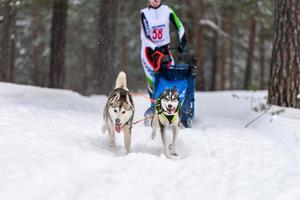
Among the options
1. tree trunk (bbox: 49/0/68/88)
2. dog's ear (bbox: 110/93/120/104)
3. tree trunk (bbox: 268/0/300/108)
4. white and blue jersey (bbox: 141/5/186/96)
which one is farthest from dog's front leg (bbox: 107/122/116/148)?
tree trunk (bbox: 49/0/68/88)

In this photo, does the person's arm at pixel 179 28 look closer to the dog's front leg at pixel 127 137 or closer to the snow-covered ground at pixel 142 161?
the snow-covered ground at pixel 142 161

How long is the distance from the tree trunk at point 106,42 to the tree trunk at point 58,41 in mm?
1003

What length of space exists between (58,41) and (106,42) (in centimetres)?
137

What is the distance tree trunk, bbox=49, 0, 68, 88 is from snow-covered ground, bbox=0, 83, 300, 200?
4.78 metres

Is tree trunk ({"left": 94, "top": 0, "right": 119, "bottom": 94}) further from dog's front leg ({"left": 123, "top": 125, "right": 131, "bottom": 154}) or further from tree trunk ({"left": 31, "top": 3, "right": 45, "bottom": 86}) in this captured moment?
tree trunk ({"left": 31, "top": 3, "right": 45, "bottom": 86})

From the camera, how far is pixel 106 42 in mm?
12141

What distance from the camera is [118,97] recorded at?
5.34 m

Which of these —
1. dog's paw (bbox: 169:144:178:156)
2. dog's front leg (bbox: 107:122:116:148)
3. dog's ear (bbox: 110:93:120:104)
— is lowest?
dog's paw (bbox: 169:144:178:156)

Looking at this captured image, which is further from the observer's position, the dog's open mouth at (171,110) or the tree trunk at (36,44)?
the tree trunk at (36,44)

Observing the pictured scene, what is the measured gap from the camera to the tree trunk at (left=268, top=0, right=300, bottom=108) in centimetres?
754

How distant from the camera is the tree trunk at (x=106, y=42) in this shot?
12055 mm

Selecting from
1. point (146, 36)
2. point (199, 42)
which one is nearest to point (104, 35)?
point (146, 36)

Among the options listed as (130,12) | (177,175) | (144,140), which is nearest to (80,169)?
(177,175)

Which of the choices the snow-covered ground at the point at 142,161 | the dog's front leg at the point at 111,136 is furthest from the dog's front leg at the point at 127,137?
the dog's front leg at the point at 111,136
